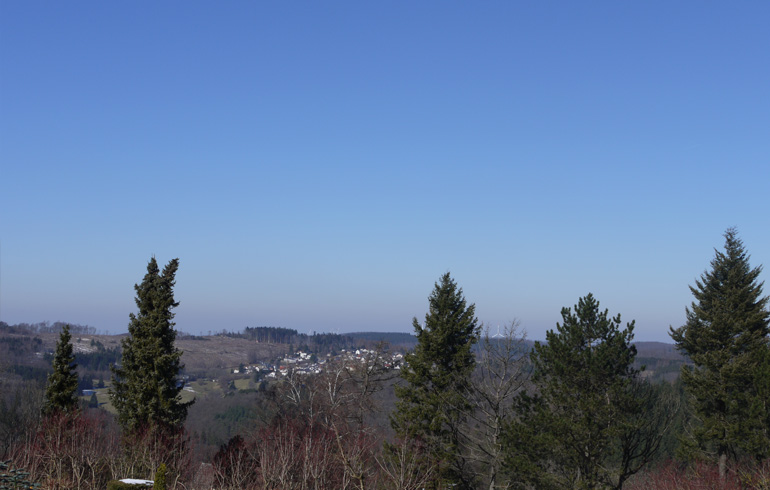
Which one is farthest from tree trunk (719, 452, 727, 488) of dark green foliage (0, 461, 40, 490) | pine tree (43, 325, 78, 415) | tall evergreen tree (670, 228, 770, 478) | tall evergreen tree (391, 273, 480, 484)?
pine tree (43, 325, 78, 415)

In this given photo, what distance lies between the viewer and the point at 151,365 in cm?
2928

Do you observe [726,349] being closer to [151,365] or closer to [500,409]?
[500,409]

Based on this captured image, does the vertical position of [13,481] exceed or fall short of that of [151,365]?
it falls short

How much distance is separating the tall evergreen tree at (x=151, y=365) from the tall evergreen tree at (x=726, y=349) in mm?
28402

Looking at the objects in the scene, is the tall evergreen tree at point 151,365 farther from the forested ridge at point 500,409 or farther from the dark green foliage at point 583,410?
the dark green foliage at point 583,410

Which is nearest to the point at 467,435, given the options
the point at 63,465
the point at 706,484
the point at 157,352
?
the point at 706,484

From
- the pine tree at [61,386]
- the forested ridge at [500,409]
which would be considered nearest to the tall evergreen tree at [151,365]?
the forested ridge at [500,409]

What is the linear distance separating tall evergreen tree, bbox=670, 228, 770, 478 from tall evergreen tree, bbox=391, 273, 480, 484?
14.0 meters

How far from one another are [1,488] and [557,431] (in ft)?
70.1

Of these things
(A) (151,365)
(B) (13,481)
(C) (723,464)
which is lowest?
(C) (723,464)

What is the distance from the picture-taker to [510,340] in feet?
95.2

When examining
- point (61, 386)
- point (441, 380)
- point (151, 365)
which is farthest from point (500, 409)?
point (61, 386)

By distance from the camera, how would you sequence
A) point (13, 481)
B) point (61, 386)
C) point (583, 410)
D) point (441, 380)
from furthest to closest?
point (61, 386), point (441, 380), point (583, 410), point (13, 481)

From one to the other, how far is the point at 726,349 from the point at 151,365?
102 ft
